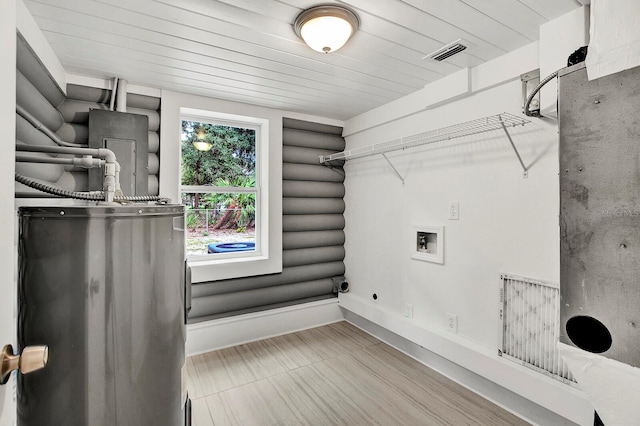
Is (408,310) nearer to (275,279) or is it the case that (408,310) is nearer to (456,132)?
(275,279)

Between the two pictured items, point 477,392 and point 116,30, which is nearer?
point 116,30

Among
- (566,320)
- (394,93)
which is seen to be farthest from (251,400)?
(394,93)

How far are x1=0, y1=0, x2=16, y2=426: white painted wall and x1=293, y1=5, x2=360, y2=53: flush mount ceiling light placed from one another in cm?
121

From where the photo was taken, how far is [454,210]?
2375mm

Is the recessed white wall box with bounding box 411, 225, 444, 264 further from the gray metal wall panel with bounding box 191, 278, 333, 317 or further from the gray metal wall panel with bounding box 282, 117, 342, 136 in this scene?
the gray metal wall panel with bounding box 282, 117, 342, 136

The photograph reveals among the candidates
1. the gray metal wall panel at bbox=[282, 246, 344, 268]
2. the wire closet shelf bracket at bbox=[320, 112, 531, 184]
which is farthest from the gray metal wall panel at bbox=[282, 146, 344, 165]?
the gray metal wall panel at bbox=[282, 246, 344, 268]

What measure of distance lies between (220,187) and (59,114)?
1.29 m

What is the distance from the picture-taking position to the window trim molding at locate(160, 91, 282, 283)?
2594 mm

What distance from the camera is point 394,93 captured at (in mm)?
2695

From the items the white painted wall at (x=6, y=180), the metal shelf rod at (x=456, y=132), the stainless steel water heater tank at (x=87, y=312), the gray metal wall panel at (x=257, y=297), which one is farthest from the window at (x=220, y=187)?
the white painted wall at (x=6, y=180)

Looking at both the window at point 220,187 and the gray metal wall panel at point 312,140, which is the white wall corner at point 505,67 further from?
the window at point 220,187

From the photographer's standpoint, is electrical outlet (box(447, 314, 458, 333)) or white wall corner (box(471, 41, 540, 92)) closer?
white wall corner (box(471, 41, 540, 92))

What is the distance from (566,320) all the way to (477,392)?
138 cm

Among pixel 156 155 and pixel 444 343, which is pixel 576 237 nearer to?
pixel 444 343
